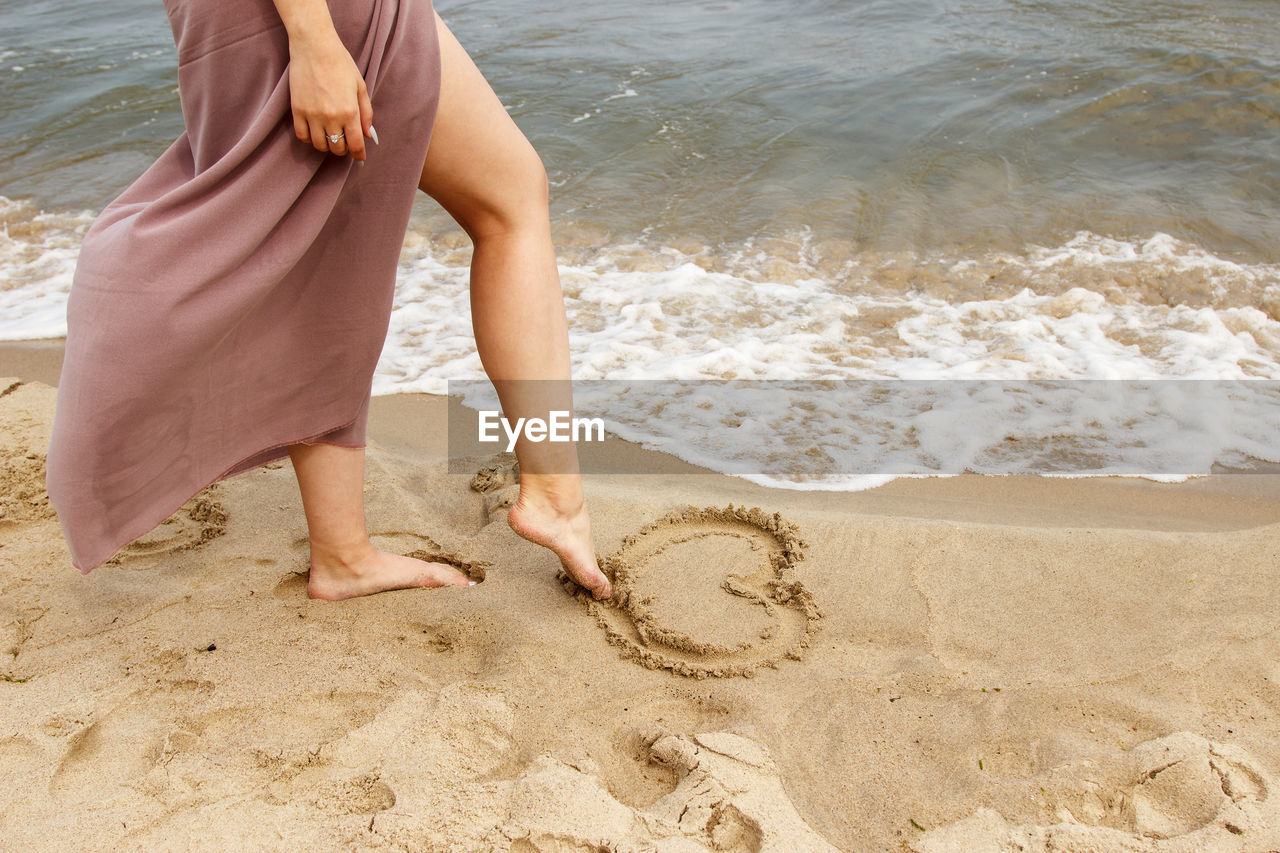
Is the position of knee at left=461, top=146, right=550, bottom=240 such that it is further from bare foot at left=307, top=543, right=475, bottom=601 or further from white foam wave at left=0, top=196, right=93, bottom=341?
white foam wave at left=0, top=196, right=93, bottom=341

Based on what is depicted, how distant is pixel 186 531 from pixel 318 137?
3.83ft

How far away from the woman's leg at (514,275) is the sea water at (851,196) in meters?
0.94

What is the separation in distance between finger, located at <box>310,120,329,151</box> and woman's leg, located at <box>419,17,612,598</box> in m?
0.20

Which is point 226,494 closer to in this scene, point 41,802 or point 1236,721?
point 41,802

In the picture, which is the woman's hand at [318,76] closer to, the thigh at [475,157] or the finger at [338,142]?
the finger at [338,142]

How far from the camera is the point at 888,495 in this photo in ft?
8.09

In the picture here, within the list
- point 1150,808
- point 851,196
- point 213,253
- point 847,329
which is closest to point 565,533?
point 213,253

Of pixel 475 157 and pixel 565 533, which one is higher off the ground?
pixel 475 157

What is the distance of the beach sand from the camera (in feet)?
4.30

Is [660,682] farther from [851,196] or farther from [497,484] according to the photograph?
[851,196]

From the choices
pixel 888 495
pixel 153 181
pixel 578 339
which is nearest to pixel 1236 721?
pixel 888 495

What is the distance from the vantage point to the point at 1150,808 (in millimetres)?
1342

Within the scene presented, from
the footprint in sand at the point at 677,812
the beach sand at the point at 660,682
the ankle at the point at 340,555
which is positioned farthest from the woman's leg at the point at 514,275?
the footprint in sand at the point at 677,812

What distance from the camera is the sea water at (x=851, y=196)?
3246 mm
